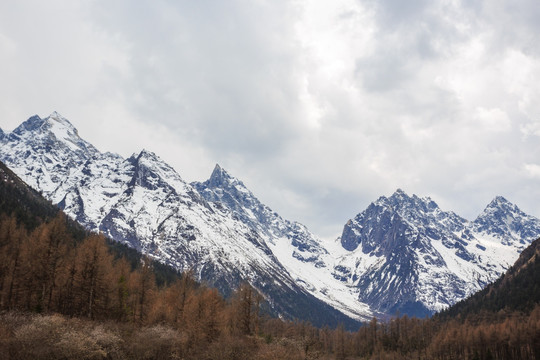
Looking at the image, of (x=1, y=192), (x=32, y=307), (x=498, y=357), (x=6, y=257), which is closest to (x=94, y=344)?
(x=32, y=307)

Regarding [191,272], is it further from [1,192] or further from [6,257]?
[1,192]

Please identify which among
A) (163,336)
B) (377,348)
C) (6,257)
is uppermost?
(6,257)

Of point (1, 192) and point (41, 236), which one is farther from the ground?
point (1, 192)

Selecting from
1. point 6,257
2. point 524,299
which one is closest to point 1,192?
point 6,257

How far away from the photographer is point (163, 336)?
170 feet

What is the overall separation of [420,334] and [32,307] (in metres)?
165

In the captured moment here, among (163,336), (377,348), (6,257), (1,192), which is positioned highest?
(1,192)

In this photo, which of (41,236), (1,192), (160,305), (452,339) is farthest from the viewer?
(1,192)

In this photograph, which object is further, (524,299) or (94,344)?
(524,299)

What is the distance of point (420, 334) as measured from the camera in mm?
176750

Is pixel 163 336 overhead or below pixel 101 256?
below

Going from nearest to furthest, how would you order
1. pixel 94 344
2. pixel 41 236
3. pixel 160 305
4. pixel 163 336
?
pixel 94 344, pixel 163 336, pixel 41 236, pixel 160 305

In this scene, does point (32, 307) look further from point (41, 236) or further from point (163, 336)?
point (163, 336)

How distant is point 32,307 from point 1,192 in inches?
4994
